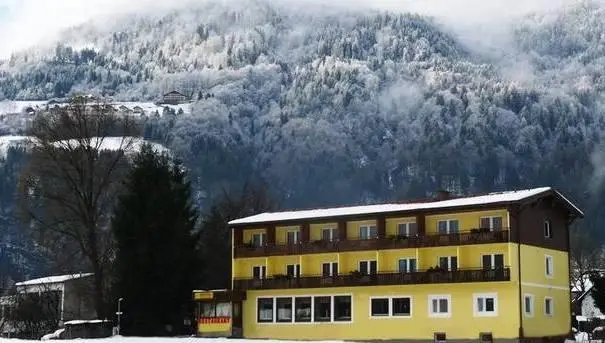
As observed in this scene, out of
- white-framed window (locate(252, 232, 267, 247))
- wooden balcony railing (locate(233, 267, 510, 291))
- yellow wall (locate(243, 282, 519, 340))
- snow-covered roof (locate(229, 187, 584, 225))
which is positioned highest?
snow-covered roof (locate(229, 187, 584, 225))

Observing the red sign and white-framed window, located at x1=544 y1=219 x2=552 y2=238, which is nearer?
white-framed window, located at x1=544 y1=219 x2=552 y2=238

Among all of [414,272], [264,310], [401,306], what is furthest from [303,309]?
[414,272]

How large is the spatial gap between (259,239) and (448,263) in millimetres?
17514

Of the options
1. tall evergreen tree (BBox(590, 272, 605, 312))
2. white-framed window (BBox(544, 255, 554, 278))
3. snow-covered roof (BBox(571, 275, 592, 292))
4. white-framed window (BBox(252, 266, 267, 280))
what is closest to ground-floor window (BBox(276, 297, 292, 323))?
white-framed window (BBox(252, 266, 267, 280))

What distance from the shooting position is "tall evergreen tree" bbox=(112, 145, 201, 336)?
248 feet

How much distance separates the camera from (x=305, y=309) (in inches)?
2948

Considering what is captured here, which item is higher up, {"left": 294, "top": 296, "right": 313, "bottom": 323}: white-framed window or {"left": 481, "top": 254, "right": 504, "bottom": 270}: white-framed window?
{"left": 481, "top": 254, "right": 504, "bottom": 270}: white-framed window

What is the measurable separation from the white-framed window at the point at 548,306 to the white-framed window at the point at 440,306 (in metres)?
7.34

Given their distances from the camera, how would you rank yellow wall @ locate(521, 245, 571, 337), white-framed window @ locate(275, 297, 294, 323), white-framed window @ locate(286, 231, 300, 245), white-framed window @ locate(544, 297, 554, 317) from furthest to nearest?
white-framed window @ locate(286, 231, 300, 245) < white-framed window @ locate(275, 297, 294, 323) < white-framed window @ locate(544, 297, 554, 317) < yellow wall @ locate(521, 245, 571, 337)

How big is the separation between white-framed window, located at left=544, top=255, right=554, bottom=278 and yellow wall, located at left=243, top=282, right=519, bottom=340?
6.49m

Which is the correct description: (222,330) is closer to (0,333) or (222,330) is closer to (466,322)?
(466,322)

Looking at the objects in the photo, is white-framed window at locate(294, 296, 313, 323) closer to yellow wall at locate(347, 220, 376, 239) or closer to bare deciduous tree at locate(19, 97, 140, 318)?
yellow wall at locate(347, 220, 376, 239)

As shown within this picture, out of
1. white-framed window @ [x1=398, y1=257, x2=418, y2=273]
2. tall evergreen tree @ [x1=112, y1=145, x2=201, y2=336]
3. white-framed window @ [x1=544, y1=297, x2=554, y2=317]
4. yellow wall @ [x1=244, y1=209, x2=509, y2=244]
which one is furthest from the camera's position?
tall evergreen tree @ [x1=112, y1=145, x2=201, y2=336]

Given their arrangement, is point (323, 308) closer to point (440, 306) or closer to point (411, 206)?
point (440, 306)
